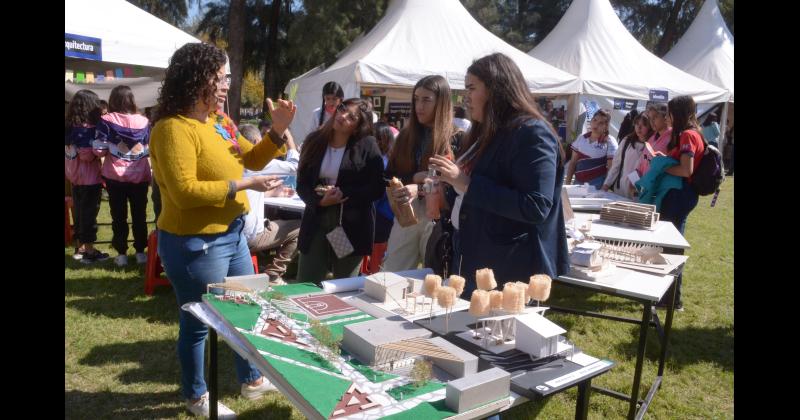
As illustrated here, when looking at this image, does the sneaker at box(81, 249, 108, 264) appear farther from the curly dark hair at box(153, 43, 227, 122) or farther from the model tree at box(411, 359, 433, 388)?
the model tree at box(411, 359, 433, 388)

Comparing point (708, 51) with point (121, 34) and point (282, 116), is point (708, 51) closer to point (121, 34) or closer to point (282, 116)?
point (121, 34)

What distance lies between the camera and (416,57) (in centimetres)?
977

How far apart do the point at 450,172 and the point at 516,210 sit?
0.25 meters

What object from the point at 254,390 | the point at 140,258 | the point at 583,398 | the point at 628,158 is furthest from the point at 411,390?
the point at 140,258

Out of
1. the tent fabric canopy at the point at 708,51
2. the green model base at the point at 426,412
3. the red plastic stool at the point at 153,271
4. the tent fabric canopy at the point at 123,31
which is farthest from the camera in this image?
the tent fabric canopy at the point at 708,51

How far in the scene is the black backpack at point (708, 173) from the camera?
3.96m

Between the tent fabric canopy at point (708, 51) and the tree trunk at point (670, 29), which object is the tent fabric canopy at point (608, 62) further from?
the tree trunk at point (670, 29)

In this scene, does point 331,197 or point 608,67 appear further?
point 608,67

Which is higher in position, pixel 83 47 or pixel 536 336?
pixel 83 47

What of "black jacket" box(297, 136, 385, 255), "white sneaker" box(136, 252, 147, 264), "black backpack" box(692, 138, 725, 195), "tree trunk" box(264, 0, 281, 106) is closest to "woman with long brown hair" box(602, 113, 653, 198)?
"black backpack" box(692, 138, 725, 195)

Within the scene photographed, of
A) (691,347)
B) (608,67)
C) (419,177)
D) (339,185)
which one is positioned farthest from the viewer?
(608,67)

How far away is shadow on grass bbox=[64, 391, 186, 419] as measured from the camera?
103 inches

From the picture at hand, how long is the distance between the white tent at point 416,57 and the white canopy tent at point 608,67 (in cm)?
138

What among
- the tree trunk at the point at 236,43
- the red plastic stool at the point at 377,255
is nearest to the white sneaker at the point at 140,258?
the red plastic stool at the point at 377,255
